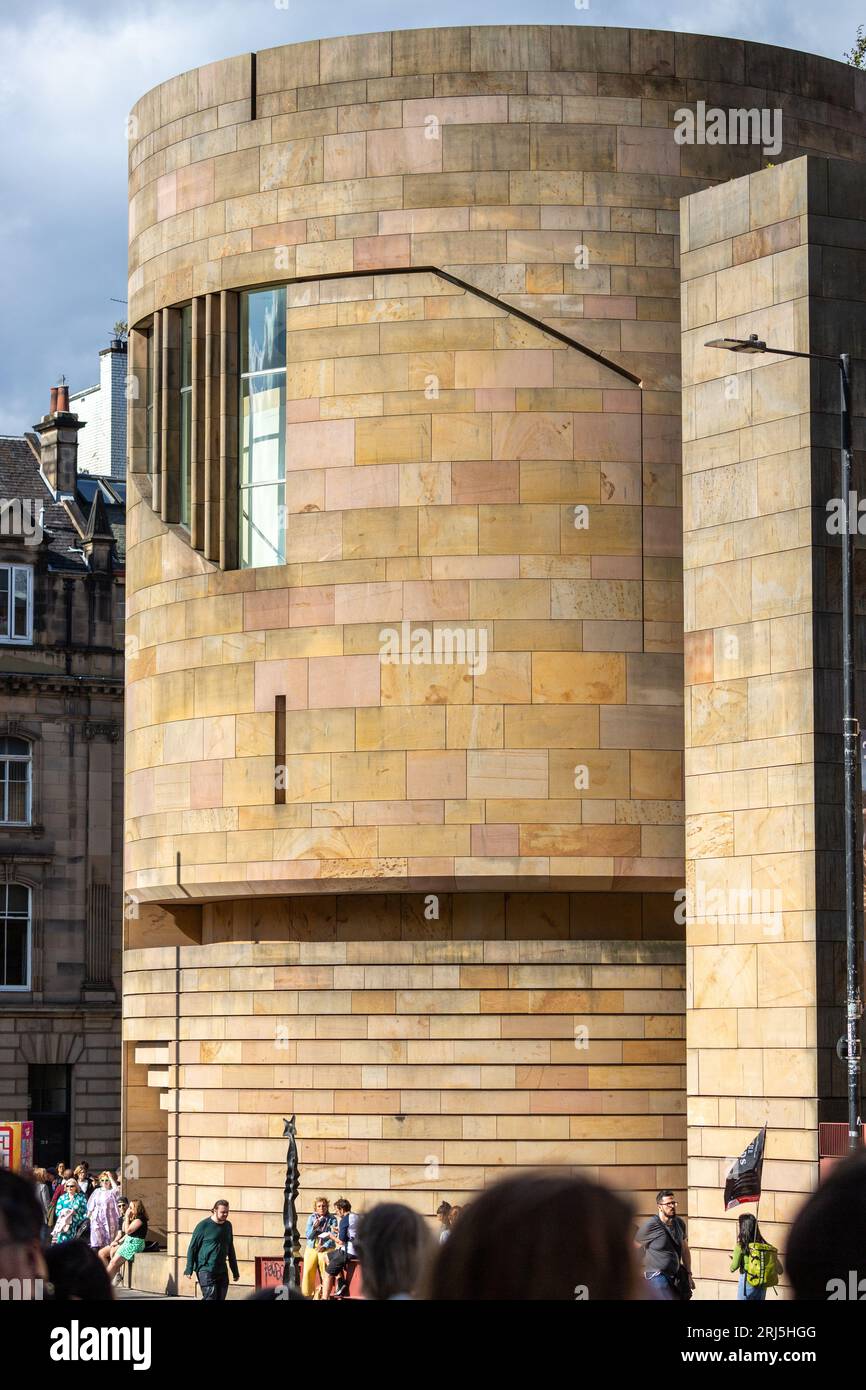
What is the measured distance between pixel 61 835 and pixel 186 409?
29.8m

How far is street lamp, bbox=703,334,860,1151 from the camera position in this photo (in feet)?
86.9

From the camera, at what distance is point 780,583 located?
1152 inches

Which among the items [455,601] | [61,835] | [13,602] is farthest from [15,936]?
[455,601]

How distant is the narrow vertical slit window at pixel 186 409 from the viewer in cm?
3547

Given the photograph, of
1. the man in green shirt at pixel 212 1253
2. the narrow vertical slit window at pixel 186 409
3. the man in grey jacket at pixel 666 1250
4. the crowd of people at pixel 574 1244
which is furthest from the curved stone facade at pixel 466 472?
the crowd of people at pixel 574 1244

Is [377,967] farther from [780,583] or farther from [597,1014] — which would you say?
[780,583]

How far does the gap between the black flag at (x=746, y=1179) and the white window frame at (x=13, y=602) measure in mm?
40779

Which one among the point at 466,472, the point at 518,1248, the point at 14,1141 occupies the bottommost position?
the point at 14,1141

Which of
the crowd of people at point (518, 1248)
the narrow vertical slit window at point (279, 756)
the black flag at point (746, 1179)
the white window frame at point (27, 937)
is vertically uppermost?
Answer: the narrow vertical slit window at point (279, 756)

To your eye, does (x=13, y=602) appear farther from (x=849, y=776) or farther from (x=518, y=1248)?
(x=518, y=1248)

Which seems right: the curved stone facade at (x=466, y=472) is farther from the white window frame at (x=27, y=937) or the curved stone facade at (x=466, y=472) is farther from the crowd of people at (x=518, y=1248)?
the white window frame at (x=27, y=937)

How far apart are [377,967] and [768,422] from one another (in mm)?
9240

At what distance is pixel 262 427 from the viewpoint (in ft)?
113

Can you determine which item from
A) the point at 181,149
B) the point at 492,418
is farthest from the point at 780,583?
the point at 181,149
